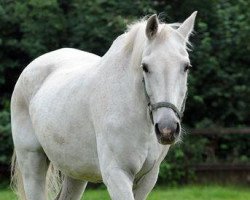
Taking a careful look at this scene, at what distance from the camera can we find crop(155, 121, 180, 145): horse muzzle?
176 inches

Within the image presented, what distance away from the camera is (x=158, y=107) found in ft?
15.0

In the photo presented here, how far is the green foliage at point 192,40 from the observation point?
11.3 metres

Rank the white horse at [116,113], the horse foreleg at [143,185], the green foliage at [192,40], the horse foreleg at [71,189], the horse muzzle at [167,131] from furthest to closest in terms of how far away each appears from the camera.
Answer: the green foliage at [192,40], the horse foreleg at [71,189], the horse foreleg at [143,185], the white horse at [116,113], the horse muzzle at [167,131]

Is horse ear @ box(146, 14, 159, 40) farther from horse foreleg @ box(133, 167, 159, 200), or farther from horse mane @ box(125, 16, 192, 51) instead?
horse foreleg @ box(133, 167, 159, 200)

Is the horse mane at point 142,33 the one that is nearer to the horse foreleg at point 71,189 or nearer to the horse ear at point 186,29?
the horse ear at point 186,29

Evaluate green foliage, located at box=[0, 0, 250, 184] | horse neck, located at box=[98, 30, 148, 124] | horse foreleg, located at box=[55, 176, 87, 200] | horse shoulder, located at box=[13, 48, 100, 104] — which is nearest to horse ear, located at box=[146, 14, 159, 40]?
horse neck, located at box=[98, 30, 148, 124]

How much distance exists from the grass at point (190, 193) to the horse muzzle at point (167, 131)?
4.80 metres

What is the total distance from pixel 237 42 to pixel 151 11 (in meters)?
1.44

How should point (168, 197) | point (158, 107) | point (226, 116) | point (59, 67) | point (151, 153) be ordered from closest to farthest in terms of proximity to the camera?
point (158, 107), point (151, 153), point (59, 67), point (168, 197), point (226, 116)

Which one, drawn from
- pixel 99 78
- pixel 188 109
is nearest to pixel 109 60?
pixel 99 78

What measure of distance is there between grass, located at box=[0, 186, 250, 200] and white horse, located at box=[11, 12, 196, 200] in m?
3.11

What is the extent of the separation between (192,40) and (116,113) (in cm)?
683

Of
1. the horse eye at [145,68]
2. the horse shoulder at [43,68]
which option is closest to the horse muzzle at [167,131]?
the horse eye at [145,68]

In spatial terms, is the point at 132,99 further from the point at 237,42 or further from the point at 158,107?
the point at 237,42
